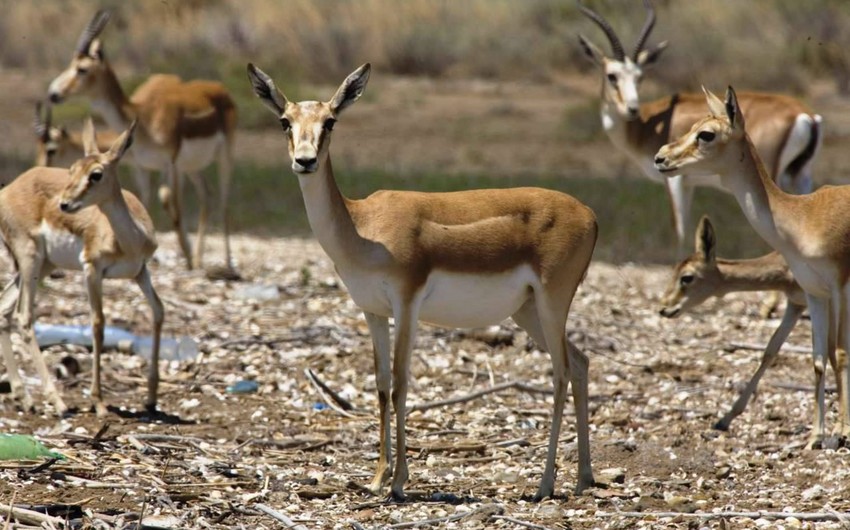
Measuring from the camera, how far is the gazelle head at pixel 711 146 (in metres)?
9.16

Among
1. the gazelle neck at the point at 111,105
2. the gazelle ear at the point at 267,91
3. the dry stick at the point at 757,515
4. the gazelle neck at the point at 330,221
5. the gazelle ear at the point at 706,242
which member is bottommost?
the dry stick at the point at 757,515

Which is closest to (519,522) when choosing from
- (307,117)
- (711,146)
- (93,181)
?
(307,117)

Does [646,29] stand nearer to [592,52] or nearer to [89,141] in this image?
[592,52]

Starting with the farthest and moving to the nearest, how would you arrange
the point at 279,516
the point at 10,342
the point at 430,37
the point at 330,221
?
the point at 430,37 → the point at 10,342 → the point at 330,221 → the point at 279,516

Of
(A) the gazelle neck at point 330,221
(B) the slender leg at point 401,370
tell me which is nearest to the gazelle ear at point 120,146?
(A) the gazelle neck at point 330,221

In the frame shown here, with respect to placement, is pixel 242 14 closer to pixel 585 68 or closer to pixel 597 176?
pixel 585 68

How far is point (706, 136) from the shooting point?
9.16m

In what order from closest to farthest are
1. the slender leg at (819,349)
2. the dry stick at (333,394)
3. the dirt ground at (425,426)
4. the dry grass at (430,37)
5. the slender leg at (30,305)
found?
the dirt ground at (425,426) → the slender leg at (819,349) → the slender leg at (30,305) → the dry stick at (333,394) → the dry grass at (430,37)

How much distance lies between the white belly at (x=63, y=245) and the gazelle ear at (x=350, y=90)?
10.4ft

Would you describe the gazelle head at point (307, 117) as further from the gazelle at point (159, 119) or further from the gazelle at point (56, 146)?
the gazelle at point (56, 146)

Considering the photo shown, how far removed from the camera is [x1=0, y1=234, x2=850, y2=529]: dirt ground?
7.76m

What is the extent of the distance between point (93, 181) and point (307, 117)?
2.99 meters

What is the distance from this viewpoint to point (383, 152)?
25.6m

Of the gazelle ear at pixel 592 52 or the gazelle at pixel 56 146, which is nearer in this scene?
the gazelle ear at pixel 592 52
